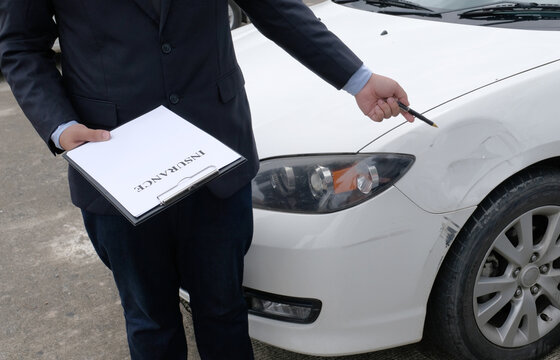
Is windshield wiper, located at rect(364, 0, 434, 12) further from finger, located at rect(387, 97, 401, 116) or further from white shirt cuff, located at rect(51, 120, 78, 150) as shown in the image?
white shirt cuff, located at rect(51, 120, 78, 150)

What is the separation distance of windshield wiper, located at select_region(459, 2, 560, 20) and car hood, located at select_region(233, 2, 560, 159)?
12cm

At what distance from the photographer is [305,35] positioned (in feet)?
5.46

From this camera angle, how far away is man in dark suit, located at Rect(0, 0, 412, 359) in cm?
147

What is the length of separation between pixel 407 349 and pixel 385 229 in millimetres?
740

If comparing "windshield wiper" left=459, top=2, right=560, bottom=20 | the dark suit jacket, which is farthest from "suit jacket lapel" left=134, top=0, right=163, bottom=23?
"windshield wiper" left=459, top=2, right=560, bottom=20

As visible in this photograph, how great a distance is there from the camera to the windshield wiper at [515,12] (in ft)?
7.51

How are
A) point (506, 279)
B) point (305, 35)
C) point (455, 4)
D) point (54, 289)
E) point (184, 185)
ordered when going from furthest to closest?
1. point (54, 289)
2. point (455, 4)
3. point (506, 279)
4. point (305, 35)
5. point (184, 185)

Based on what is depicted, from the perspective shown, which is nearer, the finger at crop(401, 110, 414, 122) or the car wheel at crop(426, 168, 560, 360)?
the finger at crop(401, 110, 414, 122)

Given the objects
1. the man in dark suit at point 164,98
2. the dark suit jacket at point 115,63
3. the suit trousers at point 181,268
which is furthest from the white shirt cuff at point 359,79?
the suit trousers at point 181,268

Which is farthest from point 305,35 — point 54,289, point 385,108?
point 54,289

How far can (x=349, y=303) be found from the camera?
1849mm

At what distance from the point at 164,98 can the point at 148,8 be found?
0.21m

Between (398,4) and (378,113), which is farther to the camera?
(398,4)

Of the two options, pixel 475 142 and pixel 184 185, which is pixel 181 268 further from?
pixel 475 142
